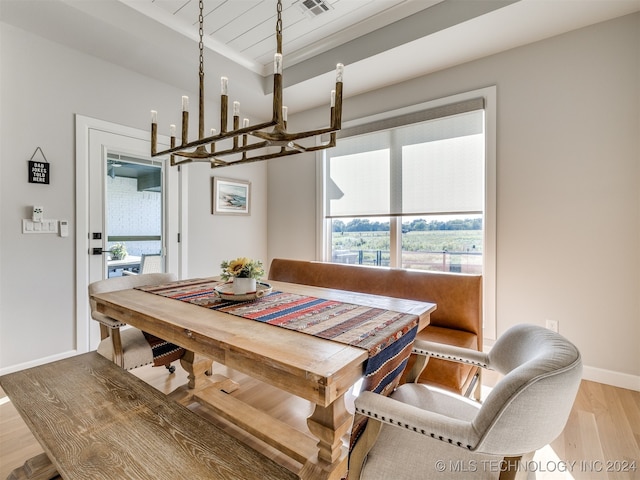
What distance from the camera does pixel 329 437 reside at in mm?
1217

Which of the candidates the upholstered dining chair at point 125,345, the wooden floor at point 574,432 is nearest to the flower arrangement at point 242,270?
the upholstered dining chair at point 125,345

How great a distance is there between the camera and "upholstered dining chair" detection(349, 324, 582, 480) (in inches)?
30.3

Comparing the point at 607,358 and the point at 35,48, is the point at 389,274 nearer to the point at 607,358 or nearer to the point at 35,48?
the point at 607,358

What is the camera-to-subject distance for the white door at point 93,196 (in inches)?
105

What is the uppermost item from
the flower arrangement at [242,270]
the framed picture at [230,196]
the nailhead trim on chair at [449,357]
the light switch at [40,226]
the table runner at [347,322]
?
the framed picture at [230,196]

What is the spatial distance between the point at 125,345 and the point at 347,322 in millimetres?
1396

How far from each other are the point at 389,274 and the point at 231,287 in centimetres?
133

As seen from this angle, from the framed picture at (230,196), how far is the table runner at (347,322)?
2.05 m

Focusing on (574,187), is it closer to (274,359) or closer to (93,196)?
(274,359)

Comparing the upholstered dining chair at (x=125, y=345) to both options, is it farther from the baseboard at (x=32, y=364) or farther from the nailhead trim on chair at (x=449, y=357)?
the nailhead trim on chair at (x=449, y=357)

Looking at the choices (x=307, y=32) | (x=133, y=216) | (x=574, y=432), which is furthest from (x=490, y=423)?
(x=133, y=216)

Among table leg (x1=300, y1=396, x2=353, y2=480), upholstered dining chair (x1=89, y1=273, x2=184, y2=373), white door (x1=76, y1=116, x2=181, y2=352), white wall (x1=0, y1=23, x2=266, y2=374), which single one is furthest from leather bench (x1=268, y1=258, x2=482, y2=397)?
white wall (x1=0, y1=23, x2=266, y2=374)

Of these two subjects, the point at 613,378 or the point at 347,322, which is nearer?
the point at 347,322

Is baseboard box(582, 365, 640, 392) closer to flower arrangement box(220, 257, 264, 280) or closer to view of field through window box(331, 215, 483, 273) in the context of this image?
view of field through window box(331, 215, 483, 273)
